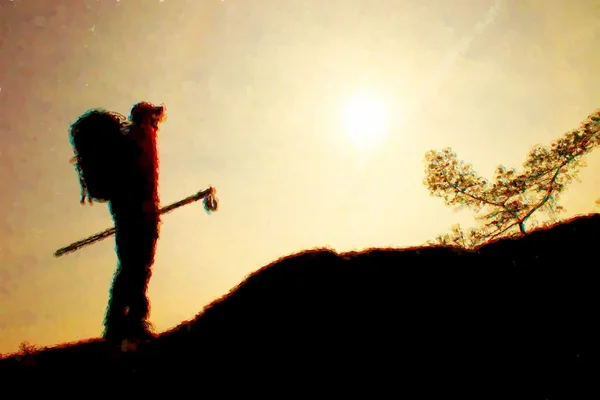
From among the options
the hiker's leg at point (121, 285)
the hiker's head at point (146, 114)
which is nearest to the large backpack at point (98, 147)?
the hiker's head at point (146, 114)

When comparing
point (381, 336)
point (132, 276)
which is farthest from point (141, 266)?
point (381, 336)

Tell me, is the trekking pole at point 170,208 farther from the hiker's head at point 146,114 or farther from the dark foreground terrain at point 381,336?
the dark foreground terrain at point 381,336

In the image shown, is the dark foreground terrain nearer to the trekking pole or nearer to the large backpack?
the large backpack

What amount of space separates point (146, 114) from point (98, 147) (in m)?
0.64

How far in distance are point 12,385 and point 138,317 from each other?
958 mm

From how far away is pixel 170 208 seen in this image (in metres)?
5.32

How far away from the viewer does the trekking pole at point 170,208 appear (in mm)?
5129

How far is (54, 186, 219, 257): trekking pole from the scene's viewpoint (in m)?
5.13

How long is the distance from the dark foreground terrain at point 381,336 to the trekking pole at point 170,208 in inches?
116

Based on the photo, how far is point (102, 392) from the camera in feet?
6.86

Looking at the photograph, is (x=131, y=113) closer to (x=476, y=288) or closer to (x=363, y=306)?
(x=363, y=306)

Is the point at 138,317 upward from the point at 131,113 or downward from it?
downward

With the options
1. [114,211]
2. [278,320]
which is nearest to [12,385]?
[114,211]

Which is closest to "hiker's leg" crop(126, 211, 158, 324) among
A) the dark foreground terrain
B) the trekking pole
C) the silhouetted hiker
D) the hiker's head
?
the silhouetted hiker
